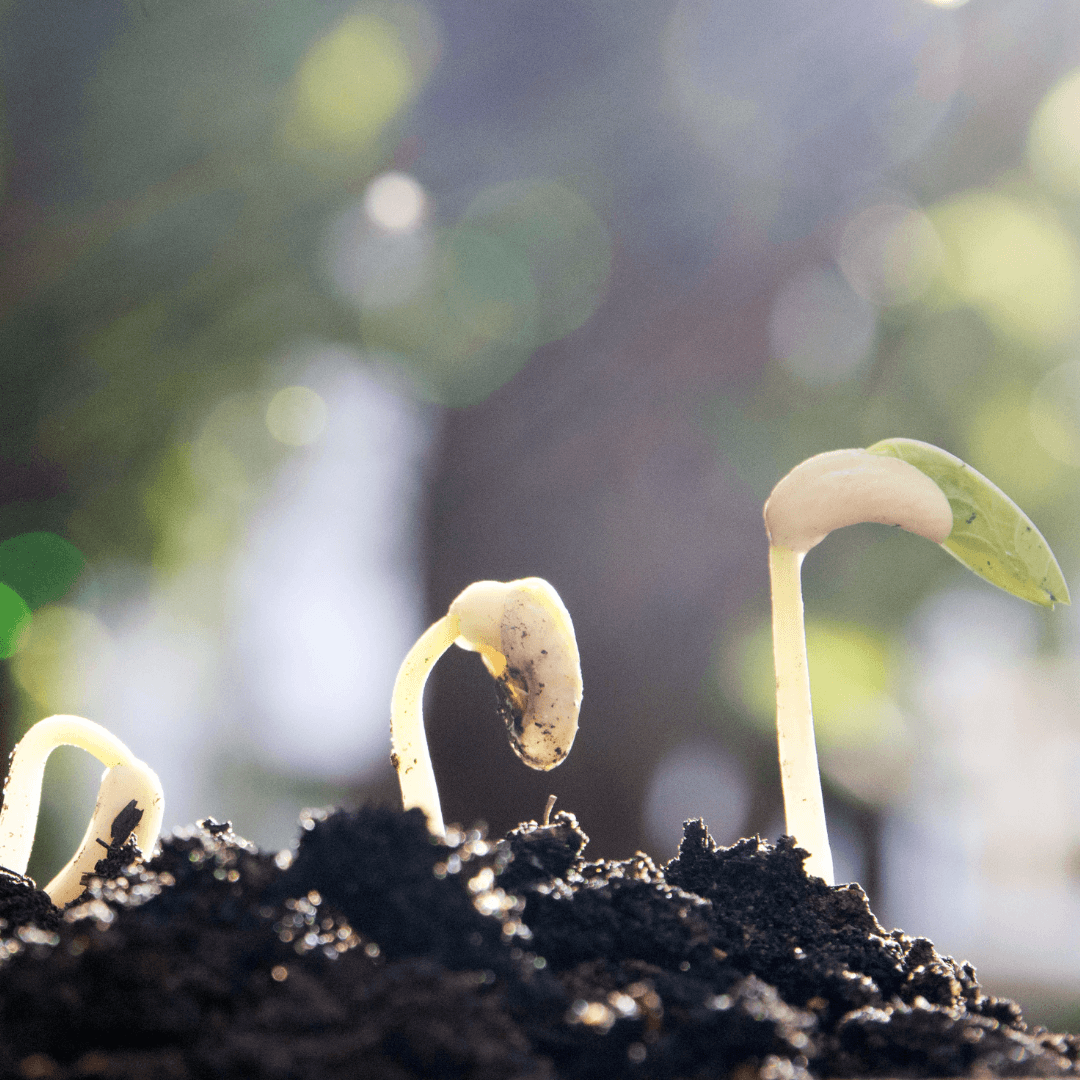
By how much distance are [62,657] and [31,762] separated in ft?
3.67

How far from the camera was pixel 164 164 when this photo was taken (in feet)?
5.15

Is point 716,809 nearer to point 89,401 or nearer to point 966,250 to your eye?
point 966,250

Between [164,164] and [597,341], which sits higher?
[164,164]

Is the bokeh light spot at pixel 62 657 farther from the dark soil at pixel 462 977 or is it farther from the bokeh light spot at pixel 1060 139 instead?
the bokeh light spot at pixel 1060 139

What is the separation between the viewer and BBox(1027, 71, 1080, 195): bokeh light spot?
165 cm

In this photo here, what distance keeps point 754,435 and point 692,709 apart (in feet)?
1.69

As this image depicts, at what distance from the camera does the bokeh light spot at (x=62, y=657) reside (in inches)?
63.7

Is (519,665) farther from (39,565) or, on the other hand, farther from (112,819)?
(39,565)

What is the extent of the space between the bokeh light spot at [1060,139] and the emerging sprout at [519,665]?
63.5 inches

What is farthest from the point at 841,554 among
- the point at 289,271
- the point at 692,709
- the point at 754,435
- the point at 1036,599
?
the point at 289,271

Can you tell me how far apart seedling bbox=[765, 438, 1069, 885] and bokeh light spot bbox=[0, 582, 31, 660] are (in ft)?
4.77

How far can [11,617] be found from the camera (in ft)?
5.19

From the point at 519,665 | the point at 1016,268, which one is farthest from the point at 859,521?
the point at 1016,268

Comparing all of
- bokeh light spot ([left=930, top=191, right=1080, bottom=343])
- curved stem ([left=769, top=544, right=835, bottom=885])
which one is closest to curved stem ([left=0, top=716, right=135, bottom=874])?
curved stem ([left=769, top=544, right=835, bottom=885])
